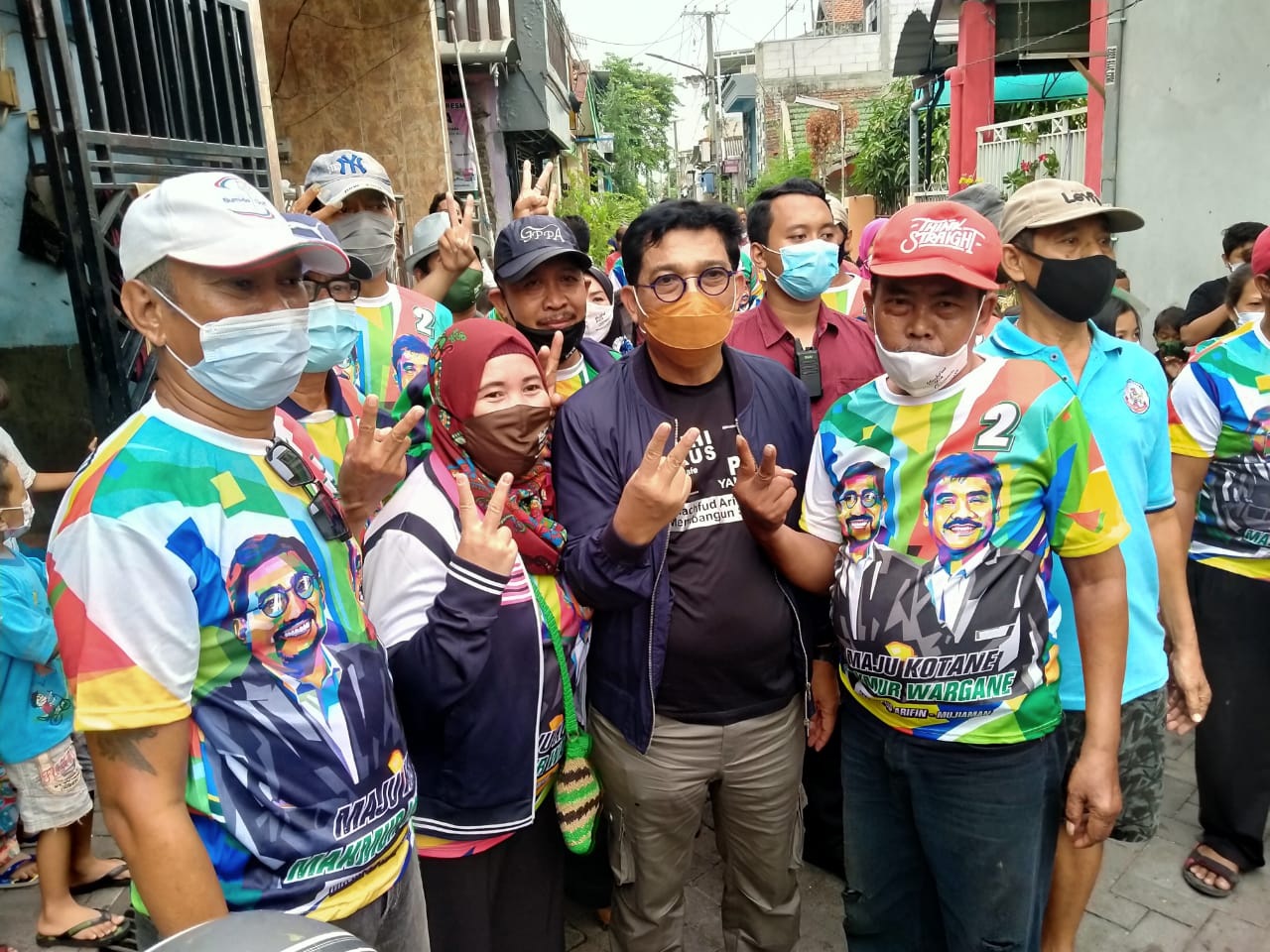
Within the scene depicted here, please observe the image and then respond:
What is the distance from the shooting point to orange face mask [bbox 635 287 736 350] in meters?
2.43

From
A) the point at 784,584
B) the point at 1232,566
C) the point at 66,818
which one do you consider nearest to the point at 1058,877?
the point at 784,584

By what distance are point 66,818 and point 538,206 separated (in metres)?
2.92

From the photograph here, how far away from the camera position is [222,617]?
1.52 meters

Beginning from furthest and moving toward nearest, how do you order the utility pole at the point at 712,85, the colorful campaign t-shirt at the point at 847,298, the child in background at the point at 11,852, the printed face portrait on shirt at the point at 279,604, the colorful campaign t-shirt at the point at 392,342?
the utility pole at the point at 712,85
the colorful campaign t-shirt at the point at 847,298
the colorful campaign t-shirt at the point at 392,342
the child in background at the point at 11,852
the printed face portrait on shirt at the point at 279,604

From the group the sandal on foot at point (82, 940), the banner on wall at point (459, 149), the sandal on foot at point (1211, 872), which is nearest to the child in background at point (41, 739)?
the sandal on foot at point (82, 940)

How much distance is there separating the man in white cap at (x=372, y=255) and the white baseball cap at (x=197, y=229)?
1835 mm

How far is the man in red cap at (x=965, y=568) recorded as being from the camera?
203 centimetres

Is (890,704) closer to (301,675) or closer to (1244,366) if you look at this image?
(301,675)

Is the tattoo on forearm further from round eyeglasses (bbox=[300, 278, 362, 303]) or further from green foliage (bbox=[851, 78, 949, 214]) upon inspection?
green foliage (bbox=[851, 78, 949, 214])

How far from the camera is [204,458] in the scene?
1.57 metres

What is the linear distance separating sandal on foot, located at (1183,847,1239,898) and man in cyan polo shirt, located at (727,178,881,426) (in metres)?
2.09

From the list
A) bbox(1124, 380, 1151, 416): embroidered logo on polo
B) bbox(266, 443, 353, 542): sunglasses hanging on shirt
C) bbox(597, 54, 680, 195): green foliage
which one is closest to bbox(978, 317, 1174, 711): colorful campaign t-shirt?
bbox(1124, 380, 1151, 416): embroidered logo on polo

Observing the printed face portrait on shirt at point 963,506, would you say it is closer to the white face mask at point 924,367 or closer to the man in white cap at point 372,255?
the white face mask at point 924,367

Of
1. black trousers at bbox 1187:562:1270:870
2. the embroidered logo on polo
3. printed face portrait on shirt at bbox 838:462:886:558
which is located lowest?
black trousers at bbox 1187:562:1270:870
